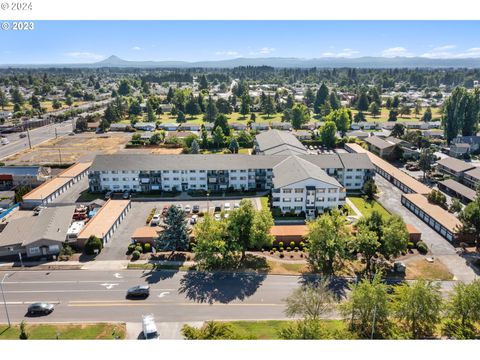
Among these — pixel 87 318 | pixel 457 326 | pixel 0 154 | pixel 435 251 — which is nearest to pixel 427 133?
pixel 435 251

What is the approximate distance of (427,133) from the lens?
11431 cm

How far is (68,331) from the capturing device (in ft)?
114

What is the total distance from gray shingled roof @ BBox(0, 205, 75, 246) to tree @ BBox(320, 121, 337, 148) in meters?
72.8

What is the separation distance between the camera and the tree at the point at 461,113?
99.9m

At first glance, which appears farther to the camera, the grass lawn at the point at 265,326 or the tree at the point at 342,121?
the tree at the point at 342,121

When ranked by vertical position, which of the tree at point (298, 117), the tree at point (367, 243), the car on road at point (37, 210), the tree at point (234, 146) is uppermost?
the tree at point (298, 117)

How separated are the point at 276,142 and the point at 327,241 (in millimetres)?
46350

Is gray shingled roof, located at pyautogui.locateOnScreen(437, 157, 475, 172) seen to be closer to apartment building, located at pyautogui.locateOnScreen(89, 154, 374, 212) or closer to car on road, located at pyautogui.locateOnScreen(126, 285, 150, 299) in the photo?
apartment building, located at pyautogui.locateOnScreen(89, 154, 374, 212)

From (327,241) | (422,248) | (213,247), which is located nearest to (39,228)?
(213,247)

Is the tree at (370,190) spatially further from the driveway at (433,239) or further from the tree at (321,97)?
the tree at (321,97)

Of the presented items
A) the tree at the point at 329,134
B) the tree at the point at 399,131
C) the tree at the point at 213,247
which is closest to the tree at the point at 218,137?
the tree at the point at 329,134

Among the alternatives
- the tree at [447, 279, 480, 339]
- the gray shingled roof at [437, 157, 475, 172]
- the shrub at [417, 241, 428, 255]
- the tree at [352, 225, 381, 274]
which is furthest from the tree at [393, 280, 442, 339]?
the gray shingled roof at [437, 157, 475, 172]

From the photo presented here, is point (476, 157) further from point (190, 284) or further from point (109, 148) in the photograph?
point (109, 148)

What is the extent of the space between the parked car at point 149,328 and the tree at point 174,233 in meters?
14.2
